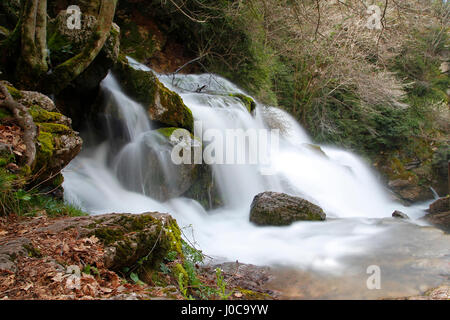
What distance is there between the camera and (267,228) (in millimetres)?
5652

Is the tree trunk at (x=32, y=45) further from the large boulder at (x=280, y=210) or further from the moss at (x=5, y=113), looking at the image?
the large boulder at (x=280, y=210)

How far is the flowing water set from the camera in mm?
3502

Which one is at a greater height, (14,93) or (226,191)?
(14,93)

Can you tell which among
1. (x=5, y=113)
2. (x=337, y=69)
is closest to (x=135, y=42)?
(x=5, y=113)

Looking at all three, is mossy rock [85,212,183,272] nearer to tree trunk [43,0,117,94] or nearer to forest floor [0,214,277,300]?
forest floor [0,214,277,300]

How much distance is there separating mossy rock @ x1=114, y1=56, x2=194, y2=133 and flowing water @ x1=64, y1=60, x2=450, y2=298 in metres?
0.19

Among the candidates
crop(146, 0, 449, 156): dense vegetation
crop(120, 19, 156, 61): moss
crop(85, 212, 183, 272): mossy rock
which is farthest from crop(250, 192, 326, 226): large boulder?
crop(120, 19, 156, 61): moss

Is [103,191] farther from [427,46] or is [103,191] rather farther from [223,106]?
[427,46]

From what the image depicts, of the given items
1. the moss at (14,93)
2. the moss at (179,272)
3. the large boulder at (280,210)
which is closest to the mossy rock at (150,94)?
the large boulder at (280,210)

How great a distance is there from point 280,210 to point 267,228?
45cm

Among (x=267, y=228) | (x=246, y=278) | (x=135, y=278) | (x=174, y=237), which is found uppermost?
(x=174, y=237)

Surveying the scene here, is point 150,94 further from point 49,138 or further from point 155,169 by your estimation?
point 49,138

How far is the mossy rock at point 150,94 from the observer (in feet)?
19.8
